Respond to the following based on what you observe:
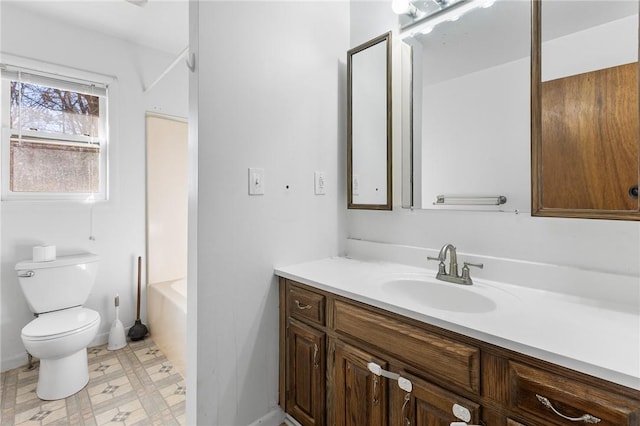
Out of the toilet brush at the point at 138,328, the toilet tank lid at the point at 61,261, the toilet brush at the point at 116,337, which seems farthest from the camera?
the toilet brush at the point at 138,328

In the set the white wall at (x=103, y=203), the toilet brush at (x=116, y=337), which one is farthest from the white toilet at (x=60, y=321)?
the toilet brush at (x=116, y=337)

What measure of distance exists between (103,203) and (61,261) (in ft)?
1.72

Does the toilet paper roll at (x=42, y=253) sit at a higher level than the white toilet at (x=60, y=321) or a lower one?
higher

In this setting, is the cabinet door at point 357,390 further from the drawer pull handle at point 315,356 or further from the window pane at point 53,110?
the window pane at point 53,110

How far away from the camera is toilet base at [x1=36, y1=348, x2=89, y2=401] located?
5.71 feet

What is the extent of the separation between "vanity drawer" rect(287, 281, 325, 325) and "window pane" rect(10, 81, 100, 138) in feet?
7.29

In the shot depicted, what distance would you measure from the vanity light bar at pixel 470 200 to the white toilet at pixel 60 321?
2.22 meters

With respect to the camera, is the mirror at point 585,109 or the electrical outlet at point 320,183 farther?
the electrical outlet at point 320,183

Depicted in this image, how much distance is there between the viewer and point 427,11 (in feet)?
4.80

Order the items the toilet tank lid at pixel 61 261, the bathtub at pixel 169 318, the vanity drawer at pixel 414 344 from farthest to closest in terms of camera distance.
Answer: the bathtub at pixel 169 318 < the toilet tank lid at pixel 61 261 < the vanity drawer at pixel 414 344

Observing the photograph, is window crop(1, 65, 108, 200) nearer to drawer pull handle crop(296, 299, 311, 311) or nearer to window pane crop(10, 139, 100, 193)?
window pane crop(10, 139, 100, 193)

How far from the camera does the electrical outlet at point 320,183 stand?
5.48 feet

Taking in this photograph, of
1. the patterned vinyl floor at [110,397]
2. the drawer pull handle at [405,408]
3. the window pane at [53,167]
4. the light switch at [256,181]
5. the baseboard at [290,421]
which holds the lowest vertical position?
the patterned vinyl floor at [110,397]

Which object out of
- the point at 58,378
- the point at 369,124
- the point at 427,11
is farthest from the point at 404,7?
the point at 58,378
